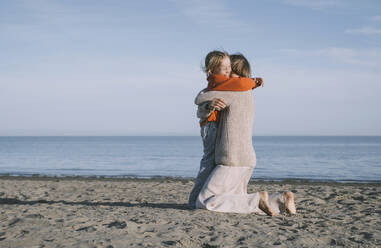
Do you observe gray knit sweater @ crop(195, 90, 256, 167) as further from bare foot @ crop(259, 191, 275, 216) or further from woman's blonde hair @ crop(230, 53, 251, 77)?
bare foot @ crop(259, 191, 275, 216)

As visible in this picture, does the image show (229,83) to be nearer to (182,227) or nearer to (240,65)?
(240,65)

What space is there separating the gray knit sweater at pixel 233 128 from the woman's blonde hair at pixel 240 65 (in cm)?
28

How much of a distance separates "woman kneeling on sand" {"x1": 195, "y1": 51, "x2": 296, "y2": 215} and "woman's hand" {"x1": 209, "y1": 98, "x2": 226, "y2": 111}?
1 centimetres

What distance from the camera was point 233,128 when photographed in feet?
14.1

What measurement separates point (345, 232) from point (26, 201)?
16.5ft

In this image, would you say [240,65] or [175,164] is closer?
[240,65]

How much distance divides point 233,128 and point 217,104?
0.34 metres

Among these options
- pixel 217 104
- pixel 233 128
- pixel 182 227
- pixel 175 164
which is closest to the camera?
pixel 182 227

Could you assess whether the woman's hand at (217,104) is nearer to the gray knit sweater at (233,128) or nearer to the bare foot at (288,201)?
the gray knit sweater at (233,128)

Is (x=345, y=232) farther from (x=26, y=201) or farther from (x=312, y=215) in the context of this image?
(x=26, y=201)

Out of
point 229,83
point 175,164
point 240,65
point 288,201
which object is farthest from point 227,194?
point 175,164

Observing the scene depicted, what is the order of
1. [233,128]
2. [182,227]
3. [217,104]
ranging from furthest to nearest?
1. [233,128]
2. [217,104]
3. [182,227]

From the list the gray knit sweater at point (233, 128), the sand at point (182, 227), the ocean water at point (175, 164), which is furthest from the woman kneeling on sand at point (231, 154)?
the ocean water at point (175, 164)

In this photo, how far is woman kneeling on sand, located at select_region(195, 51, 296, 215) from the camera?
4290 mm
